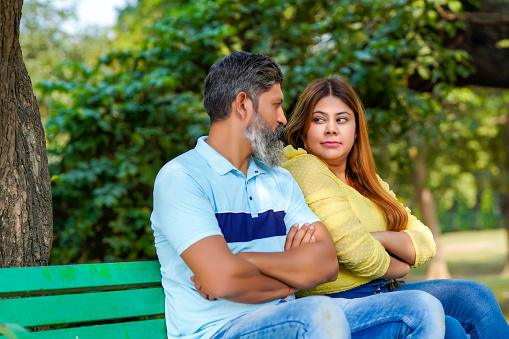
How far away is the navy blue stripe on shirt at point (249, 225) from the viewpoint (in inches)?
90.4

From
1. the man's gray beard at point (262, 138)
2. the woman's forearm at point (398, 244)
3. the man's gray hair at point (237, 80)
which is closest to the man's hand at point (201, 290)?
the man's gray beard at point (262, 138)

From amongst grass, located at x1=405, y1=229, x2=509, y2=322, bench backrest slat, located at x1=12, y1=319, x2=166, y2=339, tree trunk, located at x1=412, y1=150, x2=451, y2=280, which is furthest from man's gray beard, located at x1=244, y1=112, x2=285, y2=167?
tree trunk, located at x1=412, y1=150, x2=451, y2=280

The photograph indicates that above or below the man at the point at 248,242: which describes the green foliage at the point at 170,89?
above

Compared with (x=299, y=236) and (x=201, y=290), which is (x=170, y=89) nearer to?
(x=299, y=236)

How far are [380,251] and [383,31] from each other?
9.85 feet

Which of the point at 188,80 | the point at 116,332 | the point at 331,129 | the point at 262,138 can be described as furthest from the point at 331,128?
the point at 188,80

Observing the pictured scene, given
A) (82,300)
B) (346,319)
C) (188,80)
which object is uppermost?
(188,80)

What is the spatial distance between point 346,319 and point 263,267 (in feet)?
1.17

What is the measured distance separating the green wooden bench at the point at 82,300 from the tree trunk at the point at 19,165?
0.30 m

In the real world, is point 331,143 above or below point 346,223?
above

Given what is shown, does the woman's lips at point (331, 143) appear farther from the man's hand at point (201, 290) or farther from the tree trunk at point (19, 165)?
the tree trunk at point (19, 165)

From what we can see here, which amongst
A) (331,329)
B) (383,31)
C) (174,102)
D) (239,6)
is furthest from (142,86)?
(331,329)

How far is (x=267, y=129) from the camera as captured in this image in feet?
8.18

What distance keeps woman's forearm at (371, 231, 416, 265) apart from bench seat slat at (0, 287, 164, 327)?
1.12 meters
